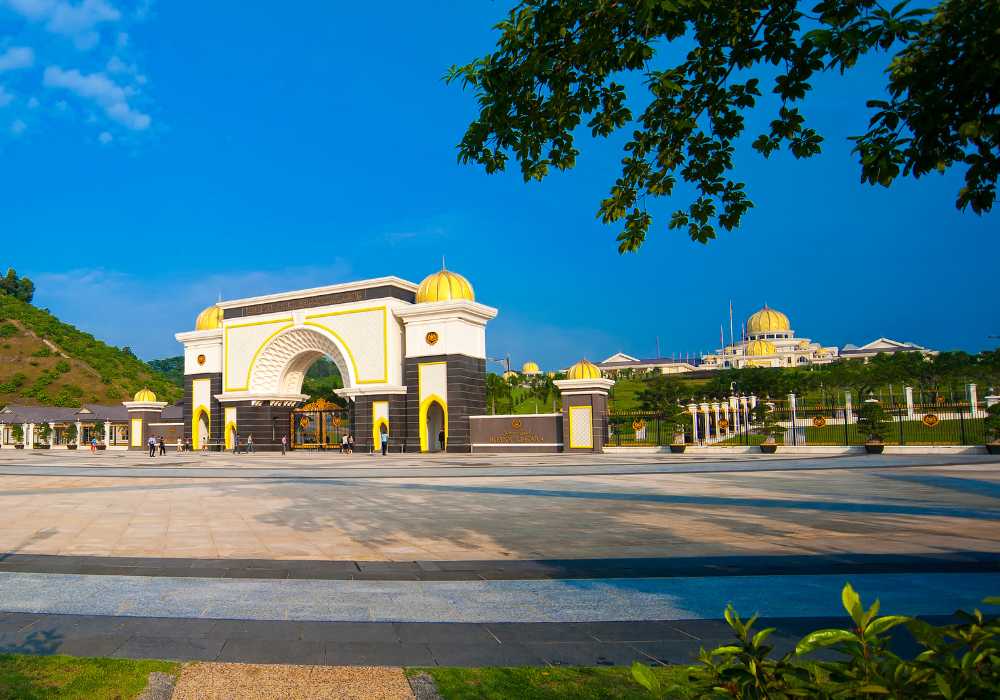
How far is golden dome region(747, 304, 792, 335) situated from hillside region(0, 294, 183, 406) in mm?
85739

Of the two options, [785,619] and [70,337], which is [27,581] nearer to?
[785,619]

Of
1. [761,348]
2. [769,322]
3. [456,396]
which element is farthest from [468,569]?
[769,322]

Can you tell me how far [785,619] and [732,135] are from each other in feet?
11.7

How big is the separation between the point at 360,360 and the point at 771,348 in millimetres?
77302

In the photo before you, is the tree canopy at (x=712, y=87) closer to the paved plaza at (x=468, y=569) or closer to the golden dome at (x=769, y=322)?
the paved plaza at (x=468, y=569)

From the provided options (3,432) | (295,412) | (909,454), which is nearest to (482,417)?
(295,412)

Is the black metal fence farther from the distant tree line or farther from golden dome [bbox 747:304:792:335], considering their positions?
the distant tree line

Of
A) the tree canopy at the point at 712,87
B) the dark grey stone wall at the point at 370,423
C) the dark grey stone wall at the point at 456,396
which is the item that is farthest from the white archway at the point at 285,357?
the tree canopy at the point at 712,87

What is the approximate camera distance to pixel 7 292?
110 metres

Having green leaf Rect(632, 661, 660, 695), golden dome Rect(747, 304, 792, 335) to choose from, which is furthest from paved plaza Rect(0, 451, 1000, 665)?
golden dome Rect(747, 304, 792, 335)

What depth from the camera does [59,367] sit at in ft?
274

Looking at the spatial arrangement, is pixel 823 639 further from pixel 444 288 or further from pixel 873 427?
pixel 444 288

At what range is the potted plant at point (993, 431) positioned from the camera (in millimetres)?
25109

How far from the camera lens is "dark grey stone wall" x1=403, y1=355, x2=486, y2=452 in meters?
35.7
